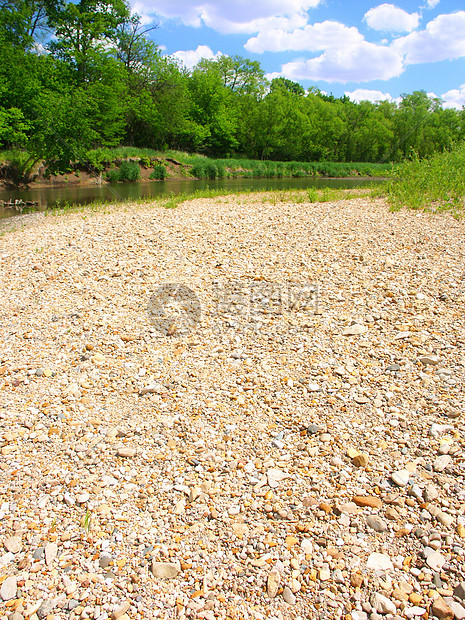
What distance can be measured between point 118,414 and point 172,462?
970 mm

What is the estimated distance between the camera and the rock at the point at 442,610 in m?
2.43

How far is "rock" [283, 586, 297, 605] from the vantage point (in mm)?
2590

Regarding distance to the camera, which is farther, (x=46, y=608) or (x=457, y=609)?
(x=46, y=608)

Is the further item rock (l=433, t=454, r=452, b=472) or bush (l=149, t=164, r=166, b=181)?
bush (l=149, t=164, r=166, b=181)

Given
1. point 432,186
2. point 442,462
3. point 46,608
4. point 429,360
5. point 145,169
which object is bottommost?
point 46,608

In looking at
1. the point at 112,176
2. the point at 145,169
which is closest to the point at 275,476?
the point at 112,176

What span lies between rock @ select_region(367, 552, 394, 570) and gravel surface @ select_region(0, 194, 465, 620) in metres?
0.01

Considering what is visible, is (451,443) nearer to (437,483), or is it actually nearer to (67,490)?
(437,483)

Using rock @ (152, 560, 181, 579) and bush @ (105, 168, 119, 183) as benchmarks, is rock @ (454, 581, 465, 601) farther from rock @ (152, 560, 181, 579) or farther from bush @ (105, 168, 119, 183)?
bush @ (105, 168, 119, 183)

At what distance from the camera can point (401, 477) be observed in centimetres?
341

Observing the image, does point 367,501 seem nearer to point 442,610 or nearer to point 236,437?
point 442,610

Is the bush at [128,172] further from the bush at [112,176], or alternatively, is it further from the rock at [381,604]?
the rock at [381,604]
